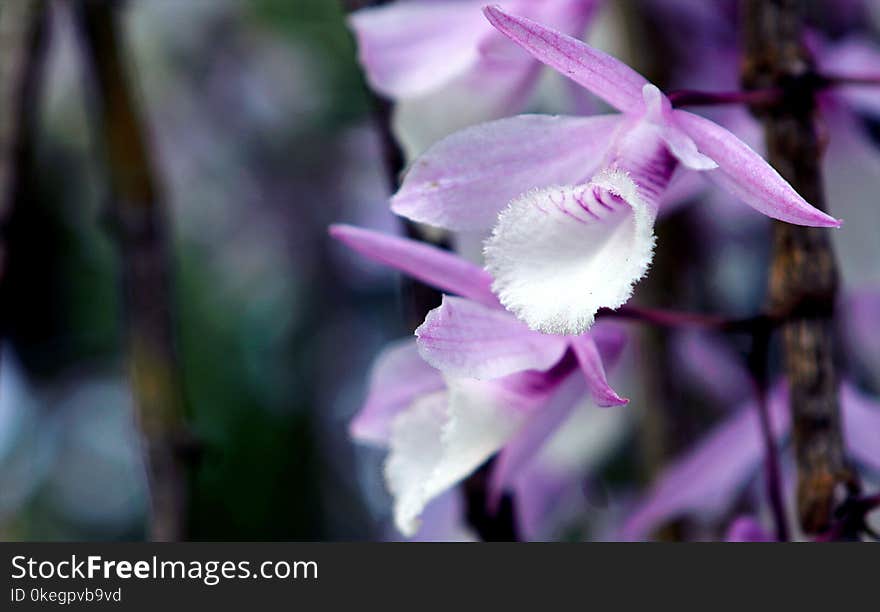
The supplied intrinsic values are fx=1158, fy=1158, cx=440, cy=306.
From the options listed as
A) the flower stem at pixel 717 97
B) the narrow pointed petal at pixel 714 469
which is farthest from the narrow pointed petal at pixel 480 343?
the narrow pointed petal at pixel 714 469

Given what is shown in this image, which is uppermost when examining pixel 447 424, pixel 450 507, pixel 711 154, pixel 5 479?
pixel 711 154

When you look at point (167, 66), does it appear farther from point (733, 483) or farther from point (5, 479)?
point (733, 483)

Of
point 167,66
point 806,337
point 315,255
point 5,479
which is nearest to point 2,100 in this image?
point 806,337

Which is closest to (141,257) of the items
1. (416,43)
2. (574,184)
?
(416,43)

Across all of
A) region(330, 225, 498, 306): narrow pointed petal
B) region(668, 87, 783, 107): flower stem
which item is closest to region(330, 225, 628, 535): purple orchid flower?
region(330, 225, 498, 306): narrow pointed petal

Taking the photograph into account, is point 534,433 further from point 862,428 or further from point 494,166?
point 862,428

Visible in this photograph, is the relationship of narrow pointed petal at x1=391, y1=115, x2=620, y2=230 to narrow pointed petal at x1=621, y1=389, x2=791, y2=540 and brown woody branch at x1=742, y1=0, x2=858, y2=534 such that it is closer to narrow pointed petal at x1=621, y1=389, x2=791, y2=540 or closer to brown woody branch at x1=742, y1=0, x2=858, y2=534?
brown woody branch at x1=742, y1=0, x2=858, y2=534

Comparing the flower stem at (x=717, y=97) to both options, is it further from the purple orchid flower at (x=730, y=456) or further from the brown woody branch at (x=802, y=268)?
the purple orchid flower at (x=730, y=456)
